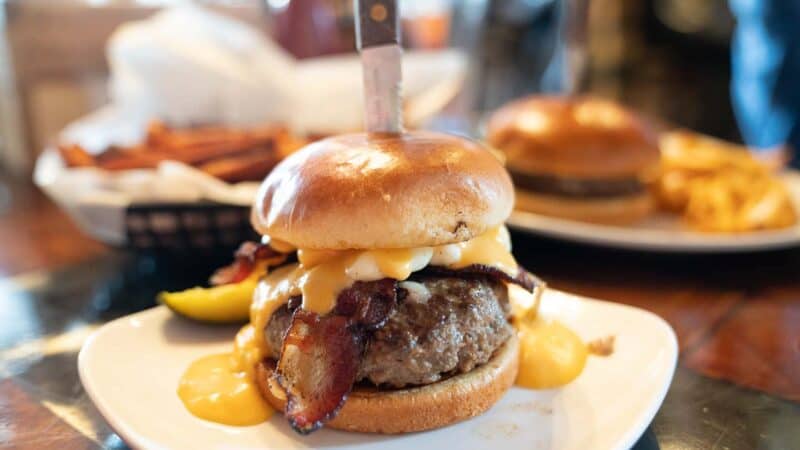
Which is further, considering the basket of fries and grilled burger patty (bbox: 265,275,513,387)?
the basket of fries

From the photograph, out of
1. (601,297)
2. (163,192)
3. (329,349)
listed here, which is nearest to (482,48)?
(601,297)

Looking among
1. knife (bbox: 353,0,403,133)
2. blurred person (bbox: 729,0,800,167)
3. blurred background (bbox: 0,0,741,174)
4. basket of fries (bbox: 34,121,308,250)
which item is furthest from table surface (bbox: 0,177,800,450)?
blurred person (bbox: 729,0,800,167)

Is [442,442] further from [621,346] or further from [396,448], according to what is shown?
[621,346]

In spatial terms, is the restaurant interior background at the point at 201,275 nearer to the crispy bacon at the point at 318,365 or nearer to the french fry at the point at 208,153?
the french fry at the point at 208,153

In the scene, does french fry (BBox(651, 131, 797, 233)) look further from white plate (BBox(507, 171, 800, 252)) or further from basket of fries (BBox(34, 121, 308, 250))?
basket of fries (BBox(34, 121, 308, 250))

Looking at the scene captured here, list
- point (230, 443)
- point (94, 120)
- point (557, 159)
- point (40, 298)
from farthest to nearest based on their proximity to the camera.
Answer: point (94, 120)
point (557, 159)
point (40, 298)
point (230, 443)

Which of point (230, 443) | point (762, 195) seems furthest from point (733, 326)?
point (230, 443)
